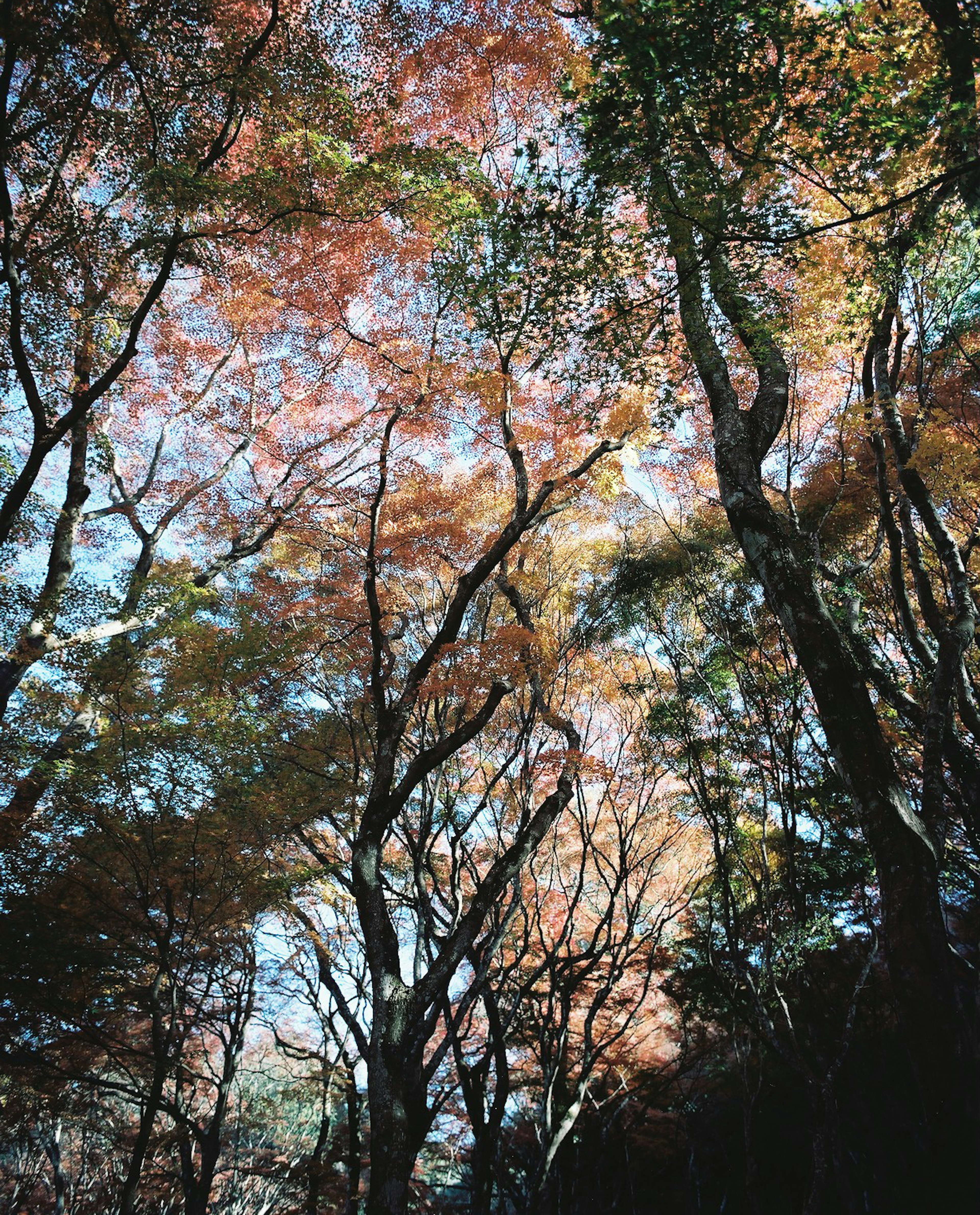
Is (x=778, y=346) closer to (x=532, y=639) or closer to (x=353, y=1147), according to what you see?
(x=532, y=639)

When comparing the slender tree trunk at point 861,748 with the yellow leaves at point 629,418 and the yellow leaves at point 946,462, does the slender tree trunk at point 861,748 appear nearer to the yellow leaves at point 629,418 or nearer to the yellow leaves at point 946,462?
the yellow leaves at point 946,462

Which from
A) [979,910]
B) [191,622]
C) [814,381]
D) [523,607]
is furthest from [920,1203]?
[814,381]

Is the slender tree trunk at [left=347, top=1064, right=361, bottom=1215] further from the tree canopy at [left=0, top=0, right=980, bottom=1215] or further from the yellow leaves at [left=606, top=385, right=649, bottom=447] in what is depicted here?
the yellow leaves at [left=606, top=385, right=649, bottom=447]

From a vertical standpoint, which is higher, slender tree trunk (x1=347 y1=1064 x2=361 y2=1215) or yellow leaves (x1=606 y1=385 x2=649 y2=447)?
yellow leaves (x1=606 y1=385 x2=649 y2=447)

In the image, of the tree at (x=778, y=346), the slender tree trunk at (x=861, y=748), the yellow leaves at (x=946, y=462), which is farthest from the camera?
the yellow leaves at (x=946, y=462)

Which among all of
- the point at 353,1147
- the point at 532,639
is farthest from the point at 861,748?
the point at 353,1147

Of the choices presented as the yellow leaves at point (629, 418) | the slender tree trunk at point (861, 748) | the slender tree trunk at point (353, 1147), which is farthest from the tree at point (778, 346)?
the slender tree trunk at point (353, 1147)

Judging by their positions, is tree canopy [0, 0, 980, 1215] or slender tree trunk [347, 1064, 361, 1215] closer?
tree canopy [0, 0, 980, 1215]

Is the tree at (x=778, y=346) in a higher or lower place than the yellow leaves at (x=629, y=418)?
lower

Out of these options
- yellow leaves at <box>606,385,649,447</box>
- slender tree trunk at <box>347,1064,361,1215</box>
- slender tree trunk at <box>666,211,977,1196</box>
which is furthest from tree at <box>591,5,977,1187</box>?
slender tree trunk at <box>347,1064,361,1215</box>

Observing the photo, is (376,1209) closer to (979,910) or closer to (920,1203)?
(920,1203)

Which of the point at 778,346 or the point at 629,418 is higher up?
the point at 629,418

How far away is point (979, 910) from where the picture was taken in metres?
9.30

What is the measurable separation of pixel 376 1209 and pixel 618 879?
14.1 feet
